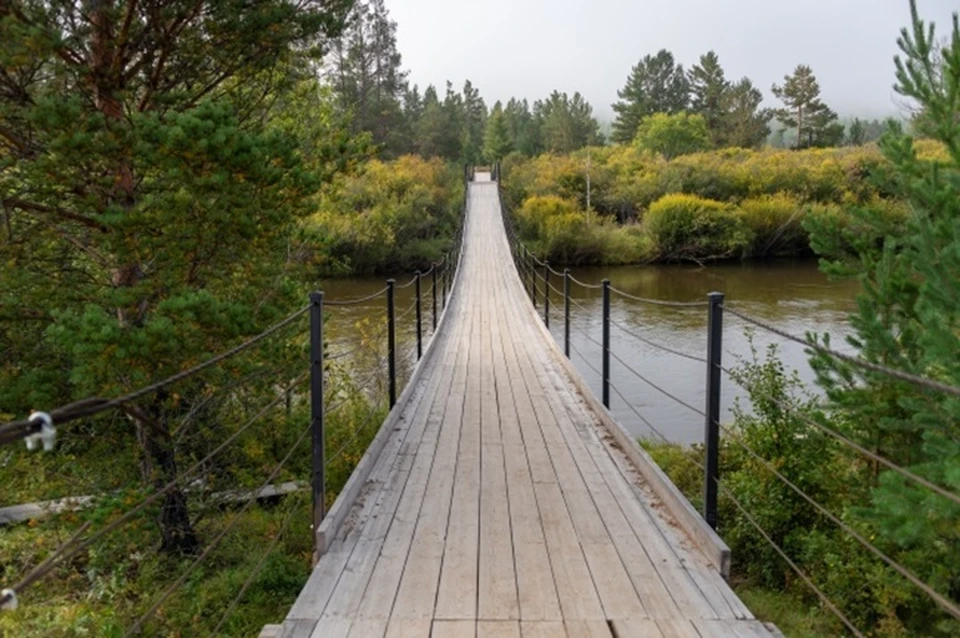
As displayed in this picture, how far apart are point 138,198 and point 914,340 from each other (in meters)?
4.65

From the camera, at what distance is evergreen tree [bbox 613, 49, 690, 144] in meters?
50.1

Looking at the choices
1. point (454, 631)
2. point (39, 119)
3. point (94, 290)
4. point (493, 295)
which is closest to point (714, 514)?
point (454, 631)

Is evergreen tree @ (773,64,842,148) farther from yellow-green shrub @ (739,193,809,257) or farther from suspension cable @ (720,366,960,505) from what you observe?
suspension cable @ (720,366,960,505)

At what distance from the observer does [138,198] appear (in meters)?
4.62

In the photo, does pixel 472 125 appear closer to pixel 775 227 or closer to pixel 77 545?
pixel 775 227

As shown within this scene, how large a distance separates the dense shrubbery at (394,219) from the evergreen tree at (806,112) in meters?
27.1

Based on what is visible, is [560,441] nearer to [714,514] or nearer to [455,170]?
[714,514]

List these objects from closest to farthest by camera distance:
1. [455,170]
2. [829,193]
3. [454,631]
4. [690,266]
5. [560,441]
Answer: [454,631] → [560,441] → [690,266] → [829,193] → [455,170]

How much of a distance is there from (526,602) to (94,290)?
12.6 ft

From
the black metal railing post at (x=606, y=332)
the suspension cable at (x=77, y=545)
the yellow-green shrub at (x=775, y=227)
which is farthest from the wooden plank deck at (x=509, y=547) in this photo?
the yellow-green shrub at (x=775, y=227)

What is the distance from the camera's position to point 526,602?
2.26 meters

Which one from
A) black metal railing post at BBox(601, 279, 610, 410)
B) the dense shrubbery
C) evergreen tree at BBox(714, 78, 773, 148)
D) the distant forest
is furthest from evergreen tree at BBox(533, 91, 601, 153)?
black metal railing post at BBox(601, 279, 610, 410)

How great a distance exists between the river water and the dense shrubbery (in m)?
0.88

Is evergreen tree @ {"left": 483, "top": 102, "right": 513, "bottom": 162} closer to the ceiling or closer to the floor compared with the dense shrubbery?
closer to the ceiling
